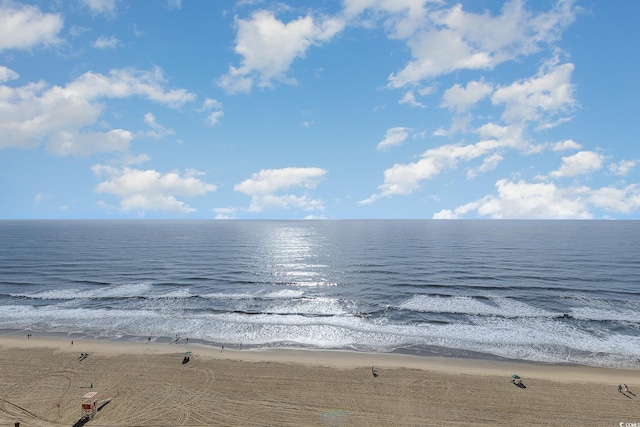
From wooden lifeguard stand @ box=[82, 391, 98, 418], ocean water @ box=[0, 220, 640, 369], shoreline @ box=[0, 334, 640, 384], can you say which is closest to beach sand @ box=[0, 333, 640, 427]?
shoreline @ box=[0, 334, 640, 384]

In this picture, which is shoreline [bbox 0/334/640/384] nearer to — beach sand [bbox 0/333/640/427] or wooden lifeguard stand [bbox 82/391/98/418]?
beach sand [bbox 0/333/640/427]

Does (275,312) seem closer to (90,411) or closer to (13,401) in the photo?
(90,411)

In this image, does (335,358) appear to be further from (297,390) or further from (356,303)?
(356,303)

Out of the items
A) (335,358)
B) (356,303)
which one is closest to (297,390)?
(335,358)

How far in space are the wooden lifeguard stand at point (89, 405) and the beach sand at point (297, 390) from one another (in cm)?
49

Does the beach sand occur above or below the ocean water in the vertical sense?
below

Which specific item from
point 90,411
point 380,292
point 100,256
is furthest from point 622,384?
point 100,256

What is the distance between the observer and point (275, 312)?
47.7 meters

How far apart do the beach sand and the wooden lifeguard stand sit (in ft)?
1.61

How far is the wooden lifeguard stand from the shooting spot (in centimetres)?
2414

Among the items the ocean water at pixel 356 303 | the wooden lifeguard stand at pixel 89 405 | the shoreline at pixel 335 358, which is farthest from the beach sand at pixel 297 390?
the ocean water at pixel 356 303

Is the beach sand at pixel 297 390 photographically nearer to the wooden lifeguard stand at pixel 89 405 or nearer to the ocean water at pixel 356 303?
the wooden lifeguard stand at pixel 89 405

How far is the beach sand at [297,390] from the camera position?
2427cm

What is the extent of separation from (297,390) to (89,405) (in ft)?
55.0
